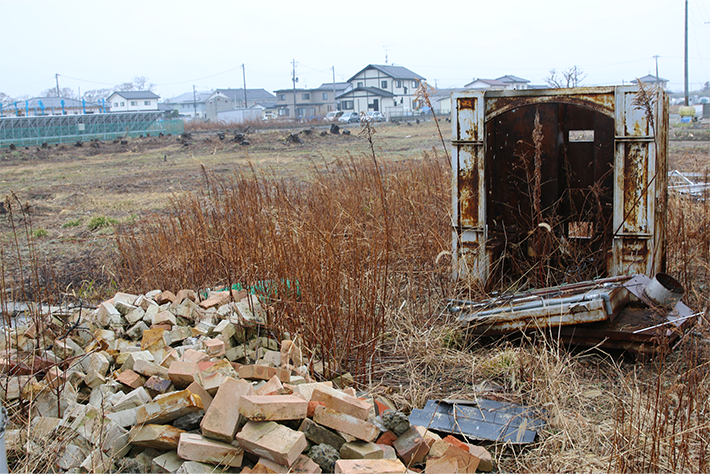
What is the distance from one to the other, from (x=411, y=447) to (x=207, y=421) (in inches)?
38.1

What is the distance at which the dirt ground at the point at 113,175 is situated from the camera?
8875mm

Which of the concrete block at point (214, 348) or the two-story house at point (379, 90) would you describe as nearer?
the concrete block at point (214, 348)

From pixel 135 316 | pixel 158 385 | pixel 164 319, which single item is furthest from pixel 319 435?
pixel 135 316

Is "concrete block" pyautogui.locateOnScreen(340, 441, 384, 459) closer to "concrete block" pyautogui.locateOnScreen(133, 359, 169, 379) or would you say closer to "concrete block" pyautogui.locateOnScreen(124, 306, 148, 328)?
"concrete block" pyautogui.locateOnScreen(133, 359, 169, 379)

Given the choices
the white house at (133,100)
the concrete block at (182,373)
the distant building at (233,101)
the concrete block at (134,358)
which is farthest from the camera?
the distant building at (233,101)

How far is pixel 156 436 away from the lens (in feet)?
8.26

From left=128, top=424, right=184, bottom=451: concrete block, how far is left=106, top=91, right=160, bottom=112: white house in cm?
9720

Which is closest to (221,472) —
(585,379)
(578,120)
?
(585,379)

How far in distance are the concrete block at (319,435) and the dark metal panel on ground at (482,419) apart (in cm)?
56

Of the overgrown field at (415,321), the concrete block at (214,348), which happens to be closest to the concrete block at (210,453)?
the overgrown field at (415,321)

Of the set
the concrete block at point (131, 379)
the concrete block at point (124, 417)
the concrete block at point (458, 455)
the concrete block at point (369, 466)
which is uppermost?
the concrete block at point (131, 379)

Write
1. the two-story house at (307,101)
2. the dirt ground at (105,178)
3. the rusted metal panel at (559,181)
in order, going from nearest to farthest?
the rusted metal panel at (559,181), the dirt ground at (105,178), the two-story house at (307,101)

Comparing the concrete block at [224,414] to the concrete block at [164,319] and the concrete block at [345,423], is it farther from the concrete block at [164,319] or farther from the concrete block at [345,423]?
the concrete block at [164,319]

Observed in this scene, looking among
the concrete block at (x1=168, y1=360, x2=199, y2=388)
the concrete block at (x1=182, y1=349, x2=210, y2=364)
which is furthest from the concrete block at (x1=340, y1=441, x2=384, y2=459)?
the concrete block at (x1=182, y1=349, x2=210, y2=364)
